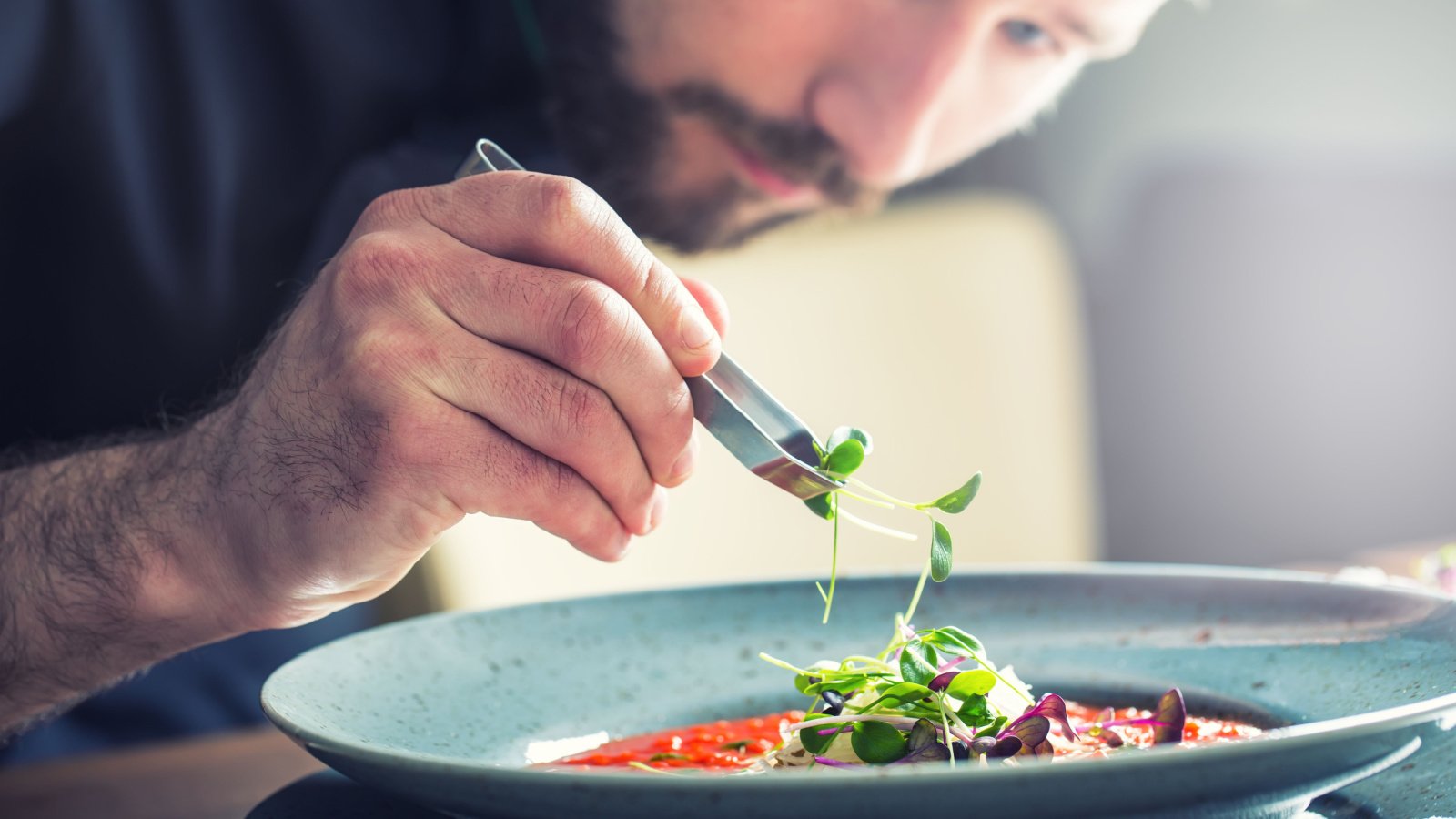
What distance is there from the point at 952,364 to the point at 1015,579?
1.21 m

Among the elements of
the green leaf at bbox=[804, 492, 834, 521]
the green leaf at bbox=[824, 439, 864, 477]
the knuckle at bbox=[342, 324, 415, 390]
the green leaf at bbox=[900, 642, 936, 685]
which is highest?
the knuckle at bbox=[342, 324, 415, 390]

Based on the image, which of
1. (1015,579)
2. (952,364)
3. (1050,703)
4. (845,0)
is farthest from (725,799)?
(952,364)

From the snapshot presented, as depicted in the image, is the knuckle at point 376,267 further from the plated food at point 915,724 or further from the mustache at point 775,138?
the mustache at point 775,138

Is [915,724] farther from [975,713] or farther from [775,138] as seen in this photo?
[775,138]

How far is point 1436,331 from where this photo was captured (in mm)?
3320

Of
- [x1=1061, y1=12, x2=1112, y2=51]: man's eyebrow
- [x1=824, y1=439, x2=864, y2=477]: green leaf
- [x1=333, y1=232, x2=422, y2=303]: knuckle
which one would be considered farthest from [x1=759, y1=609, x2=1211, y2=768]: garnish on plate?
[x1=1061, y1=12, x2=1112, y2=51]: man's eyebrow

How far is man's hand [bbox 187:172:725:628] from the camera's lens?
2.34 feet

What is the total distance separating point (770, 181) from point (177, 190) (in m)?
0.81

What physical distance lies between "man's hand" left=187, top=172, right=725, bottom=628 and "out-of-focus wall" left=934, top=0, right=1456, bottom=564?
2.79m

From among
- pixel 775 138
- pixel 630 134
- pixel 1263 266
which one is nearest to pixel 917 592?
pixel 775 138

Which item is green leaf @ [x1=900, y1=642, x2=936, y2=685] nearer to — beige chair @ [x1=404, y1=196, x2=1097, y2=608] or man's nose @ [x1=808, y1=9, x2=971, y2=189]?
man's nose @ [x1=808, y1=9, x2=971, y2=189]

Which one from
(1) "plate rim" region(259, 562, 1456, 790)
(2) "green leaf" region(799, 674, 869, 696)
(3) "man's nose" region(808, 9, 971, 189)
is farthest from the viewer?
(3) "man's nose" region(808, 9, 971, 189)

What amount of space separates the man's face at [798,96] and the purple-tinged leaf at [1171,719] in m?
0.97

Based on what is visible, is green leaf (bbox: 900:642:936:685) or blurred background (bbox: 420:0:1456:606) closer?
green leaf (bbox: 900:642:936:685)
